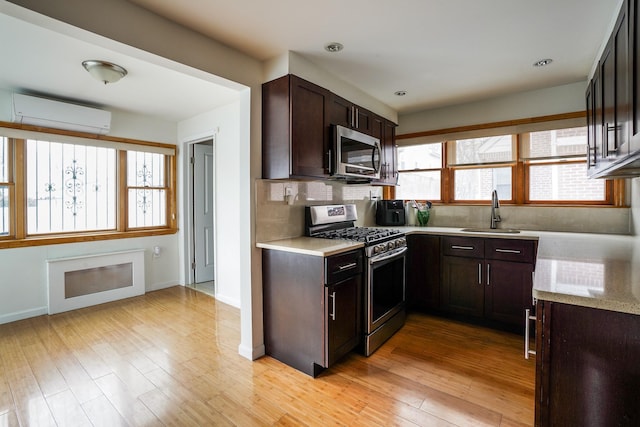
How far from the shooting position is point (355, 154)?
291 centimetres

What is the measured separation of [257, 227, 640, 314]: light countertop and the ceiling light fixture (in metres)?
1.94

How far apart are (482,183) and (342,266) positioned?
7.86 ft

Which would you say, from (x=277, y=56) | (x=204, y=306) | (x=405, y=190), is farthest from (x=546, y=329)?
(x=204, y=306)

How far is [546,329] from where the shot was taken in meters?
1.20

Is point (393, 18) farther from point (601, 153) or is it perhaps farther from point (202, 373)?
point (202, 373)

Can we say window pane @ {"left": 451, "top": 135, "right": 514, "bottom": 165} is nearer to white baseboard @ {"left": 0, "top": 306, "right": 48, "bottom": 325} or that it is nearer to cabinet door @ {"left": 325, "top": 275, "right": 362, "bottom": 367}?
cabinet door @ {"left": 325, "top": 275, "right": 362, "bottom": 367}

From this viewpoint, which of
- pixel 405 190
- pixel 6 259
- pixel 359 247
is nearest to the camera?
pixel 359 247

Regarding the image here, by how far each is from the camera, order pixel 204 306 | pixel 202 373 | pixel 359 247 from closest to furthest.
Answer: pixel 202 373, pixel 359 247, pixel 204 306

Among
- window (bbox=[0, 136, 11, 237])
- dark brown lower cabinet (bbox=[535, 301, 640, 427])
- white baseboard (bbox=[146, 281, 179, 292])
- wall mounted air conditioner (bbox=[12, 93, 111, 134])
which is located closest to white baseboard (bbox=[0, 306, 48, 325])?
window (bbox=[0, 136, 11, 237])

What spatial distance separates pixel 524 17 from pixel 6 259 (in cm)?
506

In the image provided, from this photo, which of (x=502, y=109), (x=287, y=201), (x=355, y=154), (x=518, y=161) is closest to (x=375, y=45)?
(x=355, y=154)

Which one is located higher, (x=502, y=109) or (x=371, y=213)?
(x=502, y=109)

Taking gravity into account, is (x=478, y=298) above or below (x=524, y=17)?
below

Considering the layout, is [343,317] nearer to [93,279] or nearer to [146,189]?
[93,279]
